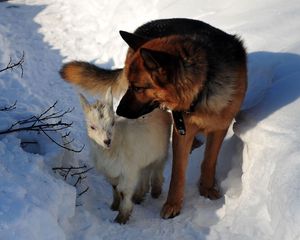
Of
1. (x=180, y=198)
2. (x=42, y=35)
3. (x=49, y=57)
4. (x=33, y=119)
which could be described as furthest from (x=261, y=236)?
(x=42, y=35)

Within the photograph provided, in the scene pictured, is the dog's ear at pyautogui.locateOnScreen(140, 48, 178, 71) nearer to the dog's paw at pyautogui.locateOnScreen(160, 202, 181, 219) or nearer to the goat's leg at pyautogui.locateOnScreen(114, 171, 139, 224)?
the goat's leg at pyautogui.locateOnScreen(114, 171, 139, 224)

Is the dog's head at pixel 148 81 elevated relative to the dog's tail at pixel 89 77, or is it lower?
elevated

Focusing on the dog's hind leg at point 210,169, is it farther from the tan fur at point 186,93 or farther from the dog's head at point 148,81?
the dog's head at point 148,81

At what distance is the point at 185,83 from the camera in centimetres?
426

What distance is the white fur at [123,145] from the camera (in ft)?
15.4

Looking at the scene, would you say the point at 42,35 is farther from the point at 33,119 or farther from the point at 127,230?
the point at 127,230

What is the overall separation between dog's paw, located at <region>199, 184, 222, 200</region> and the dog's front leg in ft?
1.19

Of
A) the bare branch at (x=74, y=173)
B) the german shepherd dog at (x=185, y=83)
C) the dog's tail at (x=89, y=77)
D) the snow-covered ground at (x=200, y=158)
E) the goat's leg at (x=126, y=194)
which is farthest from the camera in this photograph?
the dog's tail at (x=89, y=77)

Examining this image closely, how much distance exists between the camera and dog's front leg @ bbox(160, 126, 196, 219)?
497 cm

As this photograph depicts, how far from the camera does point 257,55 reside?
694 centimetres

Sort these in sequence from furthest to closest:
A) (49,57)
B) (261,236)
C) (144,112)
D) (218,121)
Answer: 1. (49,57)
2. (218,121)
3. (144,112)
4. (261,236)

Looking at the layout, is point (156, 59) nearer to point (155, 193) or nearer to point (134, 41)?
point (134, 41)

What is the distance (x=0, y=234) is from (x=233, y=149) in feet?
10.1

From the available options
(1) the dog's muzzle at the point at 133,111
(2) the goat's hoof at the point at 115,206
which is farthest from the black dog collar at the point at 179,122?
(2) the goat's hoof at the point at 115,206
